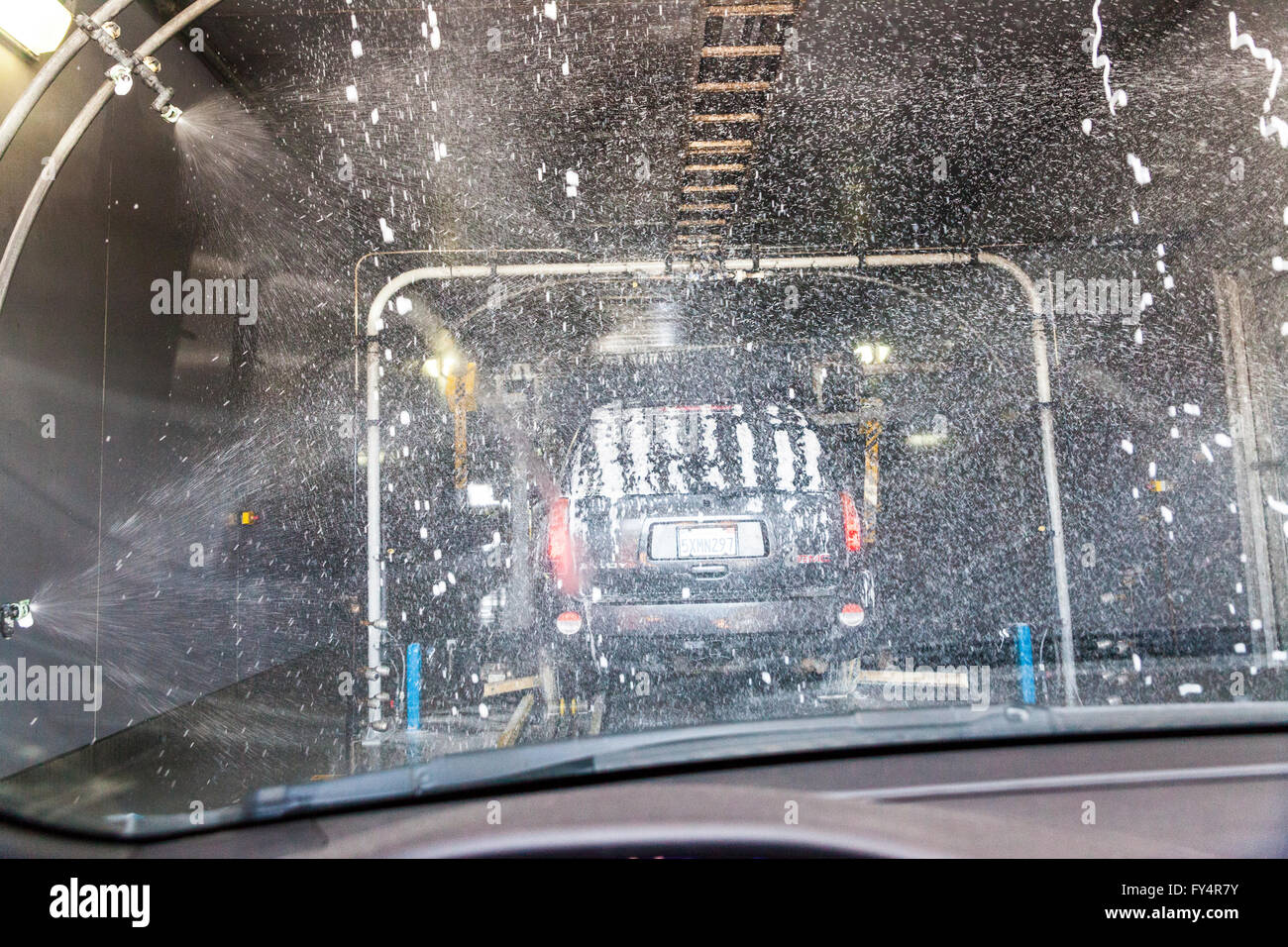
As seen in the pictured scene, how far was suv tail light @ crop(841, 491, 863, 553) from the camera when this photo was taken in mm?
4742

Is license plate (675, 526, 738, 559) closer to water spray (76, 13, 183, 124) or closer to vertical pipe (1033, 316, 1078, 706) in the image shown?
vertical pipe (1033, 316, 1078, 706)

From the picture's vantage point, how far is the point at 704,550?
4.61m

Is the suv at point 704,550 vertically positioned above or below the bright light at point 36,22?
below

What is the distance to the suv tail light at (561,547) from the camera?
4.73 metres

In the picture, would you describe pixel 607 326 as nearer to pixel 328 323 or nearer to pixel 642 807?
pixel 328 323

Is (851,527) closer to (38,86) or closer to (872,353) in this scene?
(38,86)

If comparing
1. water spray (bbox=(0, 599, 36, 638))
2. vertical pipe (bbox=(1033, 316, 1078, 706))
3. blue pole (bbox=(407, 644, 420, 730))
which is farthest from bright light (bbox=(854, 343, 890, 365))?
water spray (bbox=(0, 599, 36, 638))

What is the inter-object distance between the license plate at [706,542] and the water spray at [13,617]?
9.29ft

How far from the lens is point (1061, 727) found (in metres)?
1.28

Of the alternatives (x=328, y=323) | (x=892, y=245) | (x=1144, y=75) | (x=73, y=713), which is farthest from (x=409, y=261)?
(x=1144, y=75)

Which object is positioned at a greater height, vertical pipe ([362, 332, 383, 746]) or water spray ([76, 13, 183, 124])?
water spray ([76, 13, 183, 124])

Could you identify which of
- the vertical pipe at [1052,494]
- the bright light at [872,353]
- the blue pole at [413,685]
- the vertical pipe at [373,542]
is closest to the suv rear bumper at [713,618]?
the blue pole at [413,685]

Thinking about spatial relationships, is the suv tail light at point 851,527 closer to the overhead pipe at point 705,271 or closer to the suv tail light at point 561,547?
the overhead pipe at point 705,271
